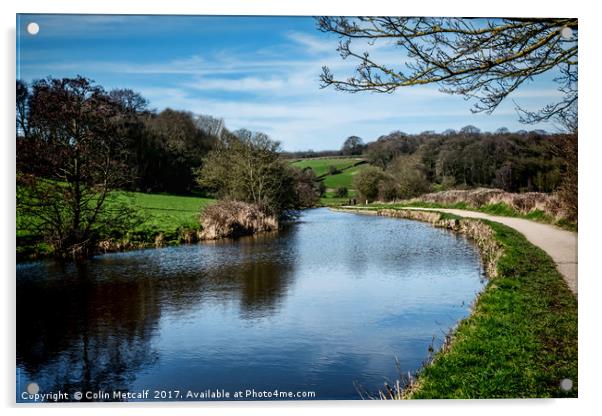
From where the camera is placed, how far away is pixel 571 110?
6613 mm

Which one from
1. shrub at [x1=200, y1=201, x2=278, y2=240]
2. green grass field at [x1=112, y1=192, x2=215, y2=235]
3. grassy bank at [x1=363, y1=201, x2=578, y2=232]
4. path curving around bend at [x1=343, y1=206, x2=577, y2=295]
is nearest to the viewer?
path curving around bend at [x1=343, y1=206, x2=577, y2=295]

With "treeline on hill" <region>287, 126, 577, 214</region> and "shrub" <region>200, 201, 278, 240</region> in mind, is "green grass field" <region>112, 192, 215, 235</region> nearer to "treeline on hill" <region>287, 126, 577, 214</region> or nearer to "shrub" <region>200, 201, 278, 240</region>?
"shrub" <region>200, 201, 278, 240</region>

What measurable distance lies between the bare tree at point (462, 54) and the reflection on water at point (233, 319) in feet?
10.8

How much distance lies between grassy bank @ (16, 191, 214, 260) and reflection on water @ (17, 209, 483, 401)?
0.28 metres

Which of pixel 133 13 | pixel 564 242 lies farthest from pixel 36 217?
pixel 564 242

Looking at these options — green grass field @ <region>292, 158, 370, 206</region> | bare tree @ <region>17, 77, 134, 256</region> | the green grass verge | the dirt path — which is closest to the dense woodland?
bare tree @ <region>17, 77, 134, 256</region>

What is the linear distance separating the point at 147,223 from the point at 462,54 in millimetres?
7233

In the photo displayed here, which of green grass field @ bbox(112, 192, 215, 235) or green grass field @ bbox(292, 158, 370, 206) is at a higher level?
green grass field @ bbox(292, 158, 370, 206)

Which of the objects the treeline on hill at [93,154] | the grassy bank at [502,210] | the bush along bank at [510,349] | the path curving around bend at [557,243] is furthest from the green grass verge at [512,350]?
the treeline on hill at [93,154]

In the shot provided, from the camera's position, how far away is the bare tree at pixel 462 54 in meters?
6.04

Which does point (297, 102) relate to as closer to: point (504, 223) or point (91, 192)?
point (91, 192)

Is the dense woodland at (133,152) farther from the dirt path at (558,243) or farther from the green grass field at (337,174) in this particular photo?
the dirt path at (558,243)

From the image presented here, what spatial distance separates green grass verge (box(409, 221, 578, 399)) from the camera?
5.13 metres

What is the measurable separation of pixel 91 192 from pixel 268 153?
5563 millimetres
